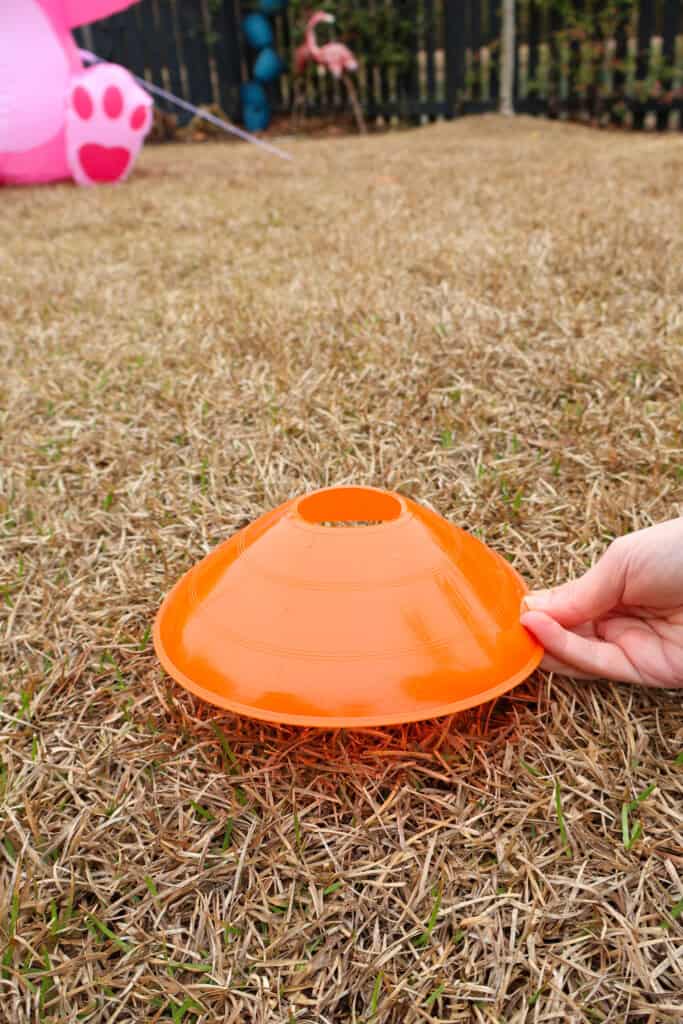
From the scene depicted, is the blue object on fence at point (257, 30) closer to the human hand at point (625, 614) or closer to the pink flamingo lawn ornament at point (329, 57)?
the pink flamingo lawn ornament at point (329, 57)

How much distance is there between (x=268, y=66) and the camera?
9.20 metres

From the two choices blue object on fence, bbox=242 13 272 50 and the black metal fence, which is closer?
the black metal fence

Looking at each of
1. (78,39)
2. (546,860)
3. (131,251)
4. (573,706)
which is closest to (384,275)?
(131,251)

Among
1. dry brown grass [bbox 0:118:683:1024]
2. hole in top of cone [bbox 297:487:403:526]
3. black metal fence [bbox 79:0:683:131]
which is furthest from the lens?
black metal fence [bbox 79:0:683:131]

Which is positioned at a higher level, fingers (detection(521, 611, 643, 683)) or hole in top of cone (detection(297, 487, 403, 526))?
hole in top of cone (detection(297, 487, 403, 526))

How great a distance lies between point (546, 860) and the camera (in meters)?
0.95

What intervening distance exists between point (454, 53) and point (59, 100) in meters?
5.29

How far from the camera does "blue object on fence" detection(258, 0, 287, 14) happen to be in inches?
356

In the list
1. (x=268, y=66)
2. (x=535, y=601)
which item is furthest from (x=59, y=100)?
(x=268, y=66)

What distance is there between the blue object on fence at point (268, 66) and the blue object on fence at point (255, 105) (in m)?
0.13

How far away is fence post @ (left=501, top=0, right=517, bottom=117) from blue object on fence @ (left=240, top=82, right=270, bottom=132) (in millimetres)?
2761

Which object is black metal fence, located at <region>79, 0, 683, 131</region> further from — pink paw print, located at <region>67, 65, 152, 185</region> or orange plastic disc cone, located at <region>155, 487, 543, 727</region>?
orange plastic disc cone, located at <region>155, 487, 543, 727</region>

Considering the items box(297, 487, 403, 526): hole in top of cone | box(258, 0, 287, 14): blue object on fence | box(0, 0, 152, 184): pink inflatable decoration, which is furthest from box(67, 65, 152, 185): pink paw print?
box(258, 0, 287, 14): blue object on fence

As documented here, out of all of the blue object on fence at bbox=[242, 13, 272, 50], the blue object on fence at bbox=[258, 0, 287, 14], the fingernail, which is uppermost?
the blue object on fence at bbox=[258, 0, 287, 14]
